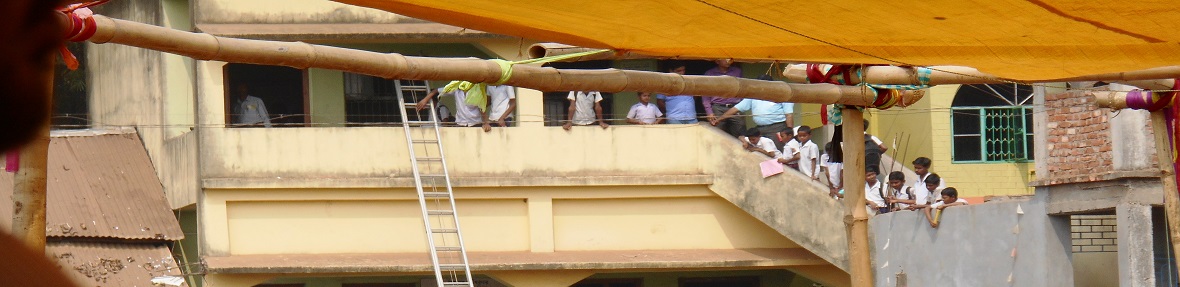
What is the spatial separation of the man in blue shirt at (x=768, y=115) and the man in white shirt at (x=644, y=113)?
0.59 m

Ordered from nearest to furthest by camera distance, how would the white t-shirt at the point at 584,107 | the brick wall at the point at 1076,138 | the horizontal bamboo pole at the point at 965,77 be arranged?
the horizontal bamboo pole at the point at 965,77 → the brick wall at the point at 1076,138 → the white t-shirt at the point at 584,107

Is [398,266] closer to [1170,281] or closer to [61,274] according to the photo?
[1170,281]

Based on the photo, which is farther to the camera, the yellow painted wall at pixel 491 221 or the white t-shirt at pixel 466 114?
the white t-shirt at pixel 466 114

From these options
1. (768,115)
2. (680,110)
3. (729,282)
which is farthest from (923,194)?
(729,282)

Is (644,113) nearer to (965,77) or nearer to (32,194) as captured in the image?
(965,77)

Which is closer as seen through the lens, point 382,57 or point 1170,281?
point 382,57

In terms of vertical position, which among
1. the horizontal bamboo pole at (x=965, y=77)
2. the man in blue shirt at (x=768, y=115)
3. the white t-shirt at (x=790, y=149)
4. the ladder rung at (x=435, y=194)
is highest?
the man in blue shirt at (x=768, y=115)

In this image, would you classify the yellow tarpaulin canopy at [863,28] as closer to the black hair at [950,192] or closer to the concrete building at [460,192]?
the black hair at [950,192]

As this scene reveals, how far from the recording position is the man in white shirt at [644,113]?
629 inches

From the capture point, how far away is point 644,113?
1602cm

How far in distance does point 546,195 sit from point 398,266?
69.1 inches

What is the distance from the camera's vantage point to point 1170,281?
11.4m

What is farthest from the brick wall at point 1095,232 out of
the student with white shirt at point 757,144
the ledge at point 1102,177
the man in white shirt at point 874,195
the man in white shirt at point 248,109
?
the man in white shirt at point 248,109

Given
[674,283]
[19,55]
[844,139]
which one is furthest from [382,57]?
[674,283]
